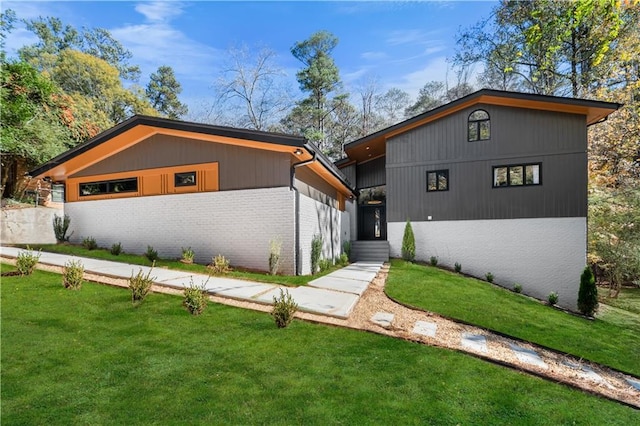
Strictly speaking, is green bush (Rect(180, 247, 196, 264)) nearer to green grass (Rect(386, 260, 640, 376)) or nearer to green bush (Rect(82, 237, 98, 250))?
green bush (Rect(82, 237, 98, 250))

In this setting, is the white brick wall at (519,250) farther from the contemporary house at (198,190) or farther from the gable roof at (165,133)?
the contemporary house at (198,190)

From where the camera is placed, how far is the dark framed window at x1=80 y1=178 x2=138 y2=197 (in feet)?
34.2

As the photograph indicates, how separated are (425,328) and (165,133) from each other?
30.1 ft

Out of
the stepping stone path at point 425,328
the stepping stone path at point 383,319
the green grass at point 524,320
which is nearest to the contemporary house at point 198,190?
the stepping stone path at point 383,319

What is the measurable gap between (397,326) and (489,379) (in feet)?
6.03

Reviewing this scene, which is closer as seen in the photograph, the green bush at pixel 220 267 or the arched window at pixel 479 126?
the green bush at pixel 220 267

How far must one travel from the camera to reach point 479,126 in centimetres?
1330

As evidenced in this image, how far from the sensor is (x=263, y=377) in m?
3.31

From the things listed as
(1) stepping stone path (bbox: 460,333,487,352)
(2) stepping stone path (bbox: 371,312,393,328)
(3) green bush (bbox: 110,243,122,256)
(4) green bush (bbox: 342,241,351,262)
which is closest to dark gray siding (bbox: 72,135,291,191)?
(3) green bush (bbox: 110,243,122,256)

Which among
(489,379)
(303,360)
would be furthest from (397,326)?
(303,360)

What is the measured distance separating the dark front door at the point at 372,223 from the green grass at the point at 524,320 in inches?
305

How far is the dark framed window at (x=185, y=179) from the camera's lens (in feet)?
31.5

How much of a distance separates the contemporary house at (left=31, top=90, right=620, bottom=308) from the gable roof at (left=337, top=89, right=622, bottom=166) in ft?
0.15

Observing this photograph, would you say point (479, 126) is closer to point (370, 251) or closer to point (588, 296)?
point (370, 251)
